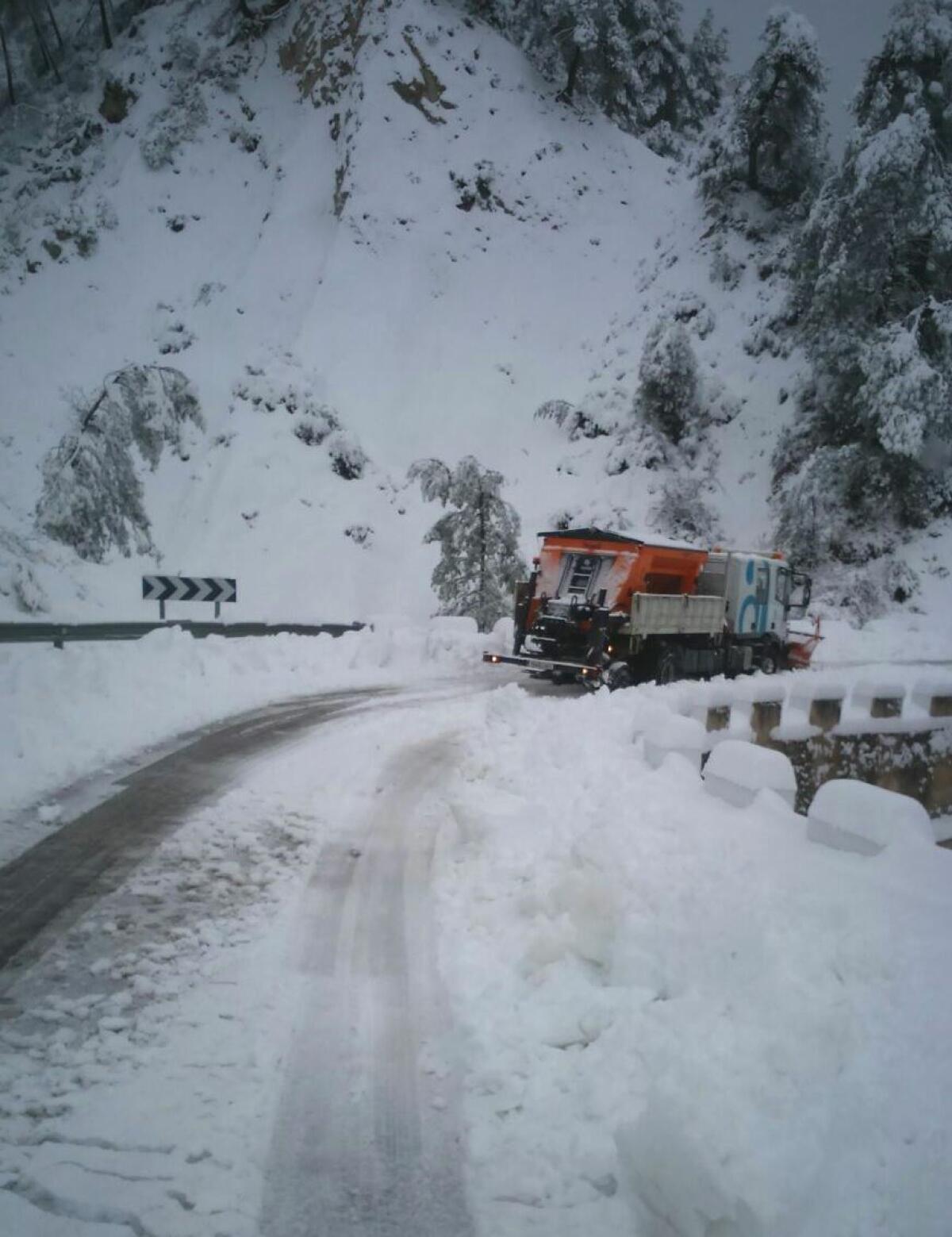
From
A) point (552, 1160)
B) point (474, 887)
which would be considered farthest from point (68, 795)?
point (552, 1160)

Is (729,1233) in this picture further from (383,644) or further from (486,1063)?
(383,644)

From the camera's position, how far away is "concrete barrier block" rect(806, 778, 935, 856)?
376cm

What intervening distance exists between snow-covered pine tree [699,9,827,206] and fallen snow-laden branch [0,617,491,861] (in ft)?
94.7

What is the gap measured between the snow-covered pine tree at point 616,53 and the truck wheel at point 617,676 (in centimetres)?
4266

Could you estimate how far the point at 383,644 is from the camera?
1648cm

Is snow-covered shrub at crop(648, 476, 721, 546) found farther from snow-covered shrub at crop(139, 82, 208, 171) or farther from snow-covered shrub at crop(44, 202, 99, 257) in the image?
snow-covered shrub at crop(139, 82, 208, 171)

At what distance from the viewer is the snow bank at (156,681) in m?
8.09

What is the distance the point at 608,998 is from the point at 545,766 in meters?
3.76

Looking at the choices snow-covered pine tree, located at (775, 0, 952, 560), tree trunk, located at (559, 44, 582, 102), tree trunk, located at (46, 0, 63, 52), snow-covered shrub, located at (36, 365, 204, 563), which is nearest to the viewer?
snow-covered shrub, located at (36, 365, 204, 563)

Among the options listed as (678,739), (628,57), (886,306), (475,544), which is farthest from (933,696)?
(628,57)

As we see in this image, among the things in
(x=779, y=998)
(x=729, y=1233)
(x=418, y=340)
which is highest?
(x=418, y=340)

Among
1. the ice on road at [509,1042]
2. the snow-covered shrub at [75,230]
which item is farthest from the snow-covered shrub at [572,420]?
the ice on road at [509,1042]

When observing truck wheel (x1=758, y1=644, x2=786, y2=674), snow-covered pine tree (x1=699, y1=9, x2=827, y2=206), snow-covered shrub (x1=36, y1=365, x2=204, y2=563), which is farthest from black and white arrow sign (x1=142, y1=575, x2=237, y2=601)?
snow-covered pine tree (x1=699, y1=9, x2=827, y2=206)

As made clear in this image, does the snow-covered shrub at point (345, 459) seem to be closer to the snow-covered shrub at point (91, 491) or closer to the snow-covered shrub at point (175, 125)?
the snow-covered shrub at point (91, 491)
